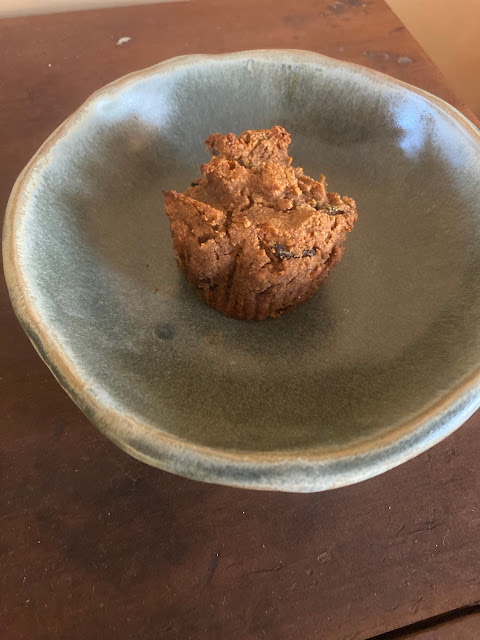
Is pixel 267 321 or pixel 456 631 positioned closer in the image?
pixel 456 631

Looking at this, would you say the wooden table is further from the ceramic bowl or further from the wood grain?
the ceramic bowl

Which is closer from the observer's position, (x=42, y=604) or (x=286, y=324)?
(x=42, y=604)

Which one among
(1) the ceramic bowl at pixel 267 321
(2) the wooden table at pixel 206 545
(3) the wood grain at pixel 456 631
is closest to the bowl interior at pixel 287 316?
(1) the ceramic bowl at pixel 267 321

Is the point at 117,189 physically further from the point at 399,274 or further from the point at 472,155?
the point at 472,155

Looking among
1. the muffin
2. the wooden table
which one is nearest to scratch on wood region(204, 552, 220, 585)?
the wooden table

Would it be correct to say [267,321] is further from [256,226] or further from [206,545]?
[206,545]

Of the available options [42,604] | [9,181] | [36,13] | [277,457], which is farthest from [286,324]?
[36,13]

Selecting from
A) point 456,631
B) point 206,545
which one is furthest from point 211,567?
point 456,631
